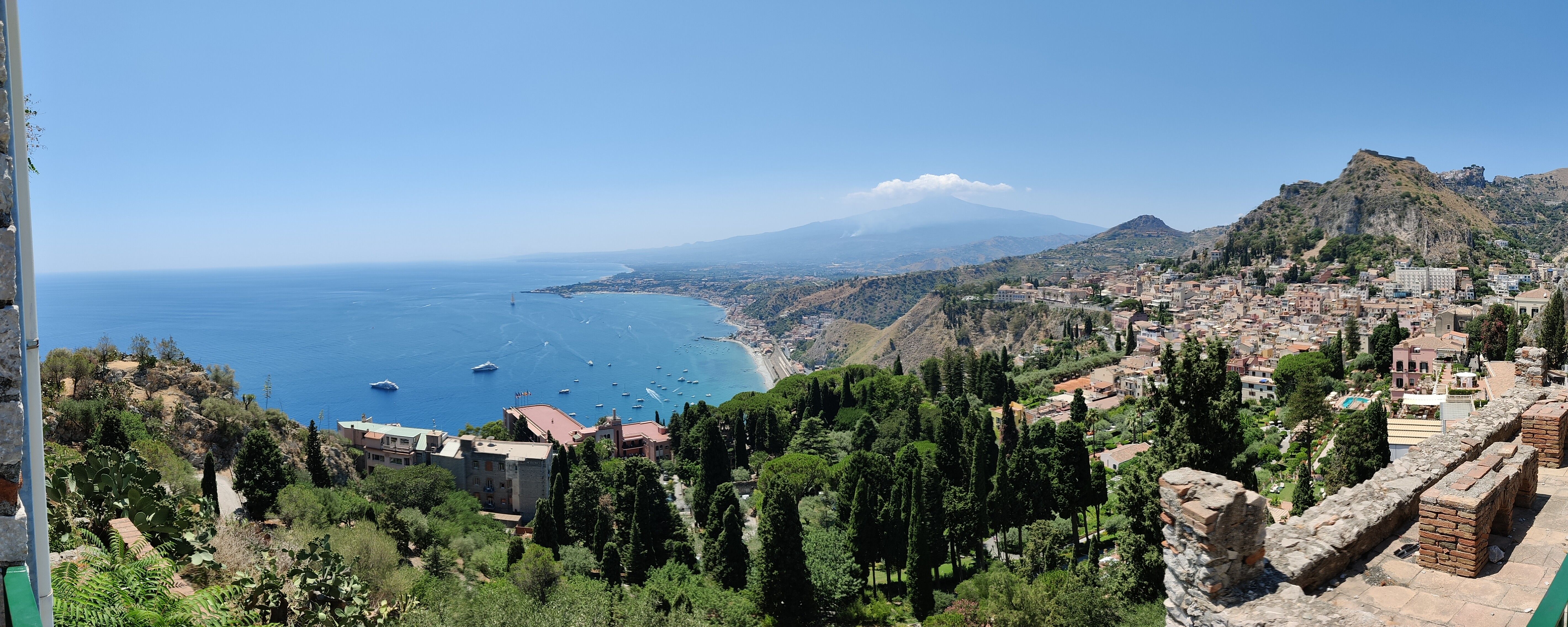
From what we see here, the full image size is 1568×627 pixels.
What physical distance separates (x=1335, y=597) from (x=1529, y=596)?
40.8 inches

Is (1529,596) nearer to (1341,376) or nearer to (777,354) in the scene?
(1341,376)

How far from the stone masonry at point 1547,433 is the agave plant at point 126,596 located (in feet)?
34.2

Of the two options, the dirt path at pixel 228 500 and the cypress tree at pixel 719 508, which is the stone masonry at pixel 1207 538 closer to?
the cypress tree at pixel 719 508

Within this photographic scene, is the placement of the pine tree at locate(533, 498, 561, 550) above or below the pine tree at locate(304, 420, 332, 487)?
below

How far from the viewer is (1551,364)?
18422 millimetres

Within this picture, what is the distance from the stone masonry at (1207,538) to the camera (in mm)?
3893

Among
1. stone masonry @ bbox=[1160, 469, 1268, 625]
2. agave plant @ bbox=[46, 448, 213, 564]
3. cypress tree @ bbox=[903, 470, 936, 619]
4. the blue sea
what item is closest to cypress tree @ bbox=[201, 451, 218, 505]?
agave plant @ bbox=[46, 448, 213, 564]

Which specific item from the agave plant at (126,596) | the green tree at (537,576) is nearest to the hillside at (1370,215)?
the green tree at (537,576)

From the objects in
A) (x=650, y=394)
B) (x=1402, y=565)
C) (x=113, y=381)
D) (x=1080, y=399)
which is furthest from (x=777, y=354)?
(x=1402, y=565)

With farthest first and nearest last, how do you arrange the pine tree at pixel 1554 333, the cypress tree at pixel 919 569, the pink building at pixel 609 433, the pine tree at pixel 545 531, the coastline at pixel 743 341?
the coastline at pixel 743 341 < the pink building at pixel 609 433 < the pine tree at pixel 1554 333 < the pine tree at pixel 545 531 < the cypress tree at pixel 919 569

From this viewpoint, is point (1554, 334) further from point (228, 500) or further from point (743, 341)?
point (743, 341)

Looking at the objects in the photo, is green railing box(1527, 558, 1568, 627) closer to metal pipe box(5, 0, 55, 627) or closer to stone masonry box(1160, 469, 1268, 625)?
stone masonry box(1160, 469, 1268, 625)

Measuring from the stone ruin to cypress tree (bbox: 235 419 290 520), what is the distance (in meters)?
17.8

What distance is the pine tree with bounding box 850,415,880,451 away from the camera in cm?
3080
